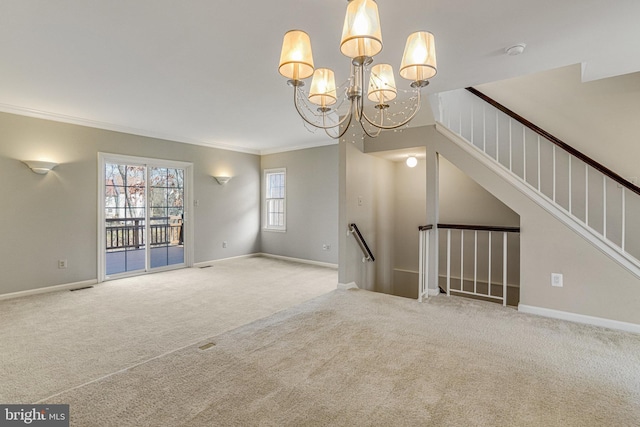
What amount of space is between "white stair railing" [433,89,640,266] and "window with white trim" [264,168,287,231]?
383cm

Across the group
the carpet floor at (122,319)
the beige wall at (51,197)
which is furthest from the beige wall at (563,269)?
the beige wall at (51,197)

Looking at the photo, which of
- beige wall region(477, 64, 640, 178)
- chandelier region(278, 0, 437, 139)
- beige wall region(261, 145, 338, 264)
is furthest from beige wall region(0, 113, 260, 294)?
beige wall region(477, 64, 640, 178)

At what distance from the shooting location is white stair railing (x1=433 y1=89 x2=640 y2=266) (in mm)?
3471

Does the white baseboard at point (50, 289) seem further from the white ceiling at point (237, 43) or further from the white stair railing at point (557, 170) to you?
the white stair railing at point (557, 170)

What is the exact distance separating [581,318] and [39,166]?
268 inches

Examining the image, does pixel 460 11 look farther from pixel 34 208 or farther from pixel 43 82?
pixel 34 208

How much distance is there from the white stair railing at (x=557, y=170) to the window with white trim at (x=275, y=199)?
3833 mm

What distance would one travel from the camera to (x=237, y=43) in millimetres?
2430

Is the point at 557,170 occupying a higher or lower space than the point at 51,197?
higher

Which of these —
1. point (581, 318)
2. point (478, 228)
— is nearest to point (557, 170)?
point (478, 228)

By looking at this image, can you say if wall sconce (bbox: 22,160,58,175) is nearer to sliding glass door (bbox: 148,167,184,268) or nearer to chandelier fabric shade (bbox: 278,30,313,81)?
sliding glass door (bbox: 148,167,184,268)

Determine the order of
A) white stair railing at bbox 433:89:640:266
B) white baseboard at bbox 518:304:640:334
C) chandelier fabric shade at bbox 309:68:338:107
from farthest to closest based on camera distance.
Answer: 1. white stair railing at bbox 433:89:640:266
2. white baseboard at bbox 518:304:640:334
3. chandelier fabric shade at bbox 309:68:338:107

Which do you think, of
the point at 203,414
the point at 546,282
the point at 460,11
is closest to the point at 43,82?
the point at 203,414

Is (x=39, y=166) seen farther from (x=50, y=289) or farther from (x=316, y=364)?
(x=316, y=364)
